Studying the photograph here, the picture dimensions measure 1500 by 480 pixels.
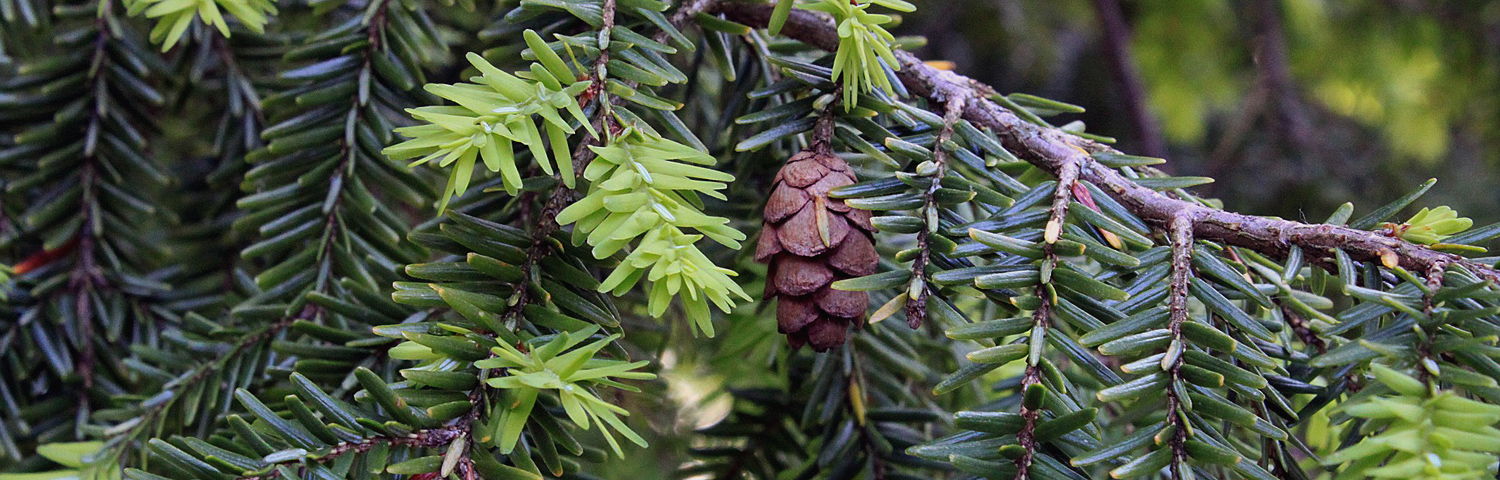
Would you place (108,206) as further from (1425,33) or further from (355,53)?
(1425,33)

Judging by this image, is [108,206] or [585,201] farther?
[108,206]

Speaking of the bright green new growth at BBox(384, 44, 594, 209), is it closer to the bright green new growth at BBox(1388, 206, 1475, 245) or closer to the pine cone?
the pine cone

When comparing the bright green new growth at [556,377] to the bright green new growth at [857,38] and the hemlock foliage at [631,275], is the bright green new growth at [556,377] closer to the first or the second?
the hemlock foliage at [631,275]

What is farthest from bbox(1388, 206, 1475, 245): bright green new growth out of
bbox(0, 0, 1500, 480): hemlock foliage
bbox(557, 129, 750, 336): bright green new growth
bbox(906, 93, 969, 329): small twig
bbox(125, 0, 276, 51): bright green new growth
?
bbox(125, 0, 276, 51): bright green new growth

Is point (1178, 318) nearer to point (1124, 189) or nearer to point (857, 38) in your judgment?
point (1124, 189)

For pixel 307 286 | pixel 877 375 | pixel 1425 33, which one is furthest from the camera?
pixel 1425 33

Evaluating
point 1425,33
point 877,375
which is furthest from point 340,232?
point 1425,33

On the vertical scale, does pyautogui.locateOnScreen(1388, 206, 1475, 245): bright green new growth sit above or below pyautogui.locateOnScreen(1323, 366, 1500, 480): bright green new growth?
above
